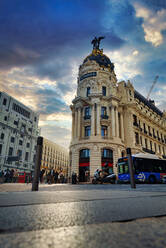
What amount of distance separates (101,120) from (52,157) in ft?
167

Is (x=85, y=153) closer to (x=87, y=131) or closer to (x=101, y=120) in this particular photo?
(x=87, y=131)

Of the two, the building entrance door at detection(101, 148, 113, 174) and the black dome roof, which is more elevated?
the black dome roof

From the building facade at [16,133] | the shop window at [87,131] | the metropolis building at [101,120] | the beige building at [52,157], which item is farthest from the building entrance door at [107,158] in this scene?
the beige building at [52,157]

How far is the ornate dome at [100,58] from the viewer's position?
34.8m

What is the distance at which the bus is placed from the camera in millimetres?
17031

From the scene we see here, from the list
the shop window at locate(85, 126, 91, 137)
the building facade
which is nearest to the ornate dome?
the shop window at locate(85, 126, 91, 137)

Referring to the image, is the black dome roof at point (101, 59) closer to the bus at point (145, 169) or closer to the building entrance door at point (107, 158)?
the building entrance door at point (107, 158)

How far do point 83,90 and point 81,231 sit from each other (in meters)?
33.0

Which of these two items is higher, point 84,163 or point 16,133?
point 16,133

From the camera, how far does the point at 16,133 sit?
47188mm

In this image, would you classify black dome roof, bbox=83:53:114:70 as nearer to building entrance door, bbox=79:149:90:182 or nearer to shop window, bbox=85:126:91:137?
shop window, bbox=85:126:91:137

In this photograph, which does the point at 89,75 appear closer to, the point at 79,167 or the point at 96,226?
the point at 79,167

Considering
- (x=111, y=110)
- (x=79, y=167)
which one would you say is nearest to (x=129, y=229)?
(x=79, y=167)

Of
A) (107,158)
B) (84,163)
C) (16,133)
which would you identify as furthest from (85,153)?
(16,133)
